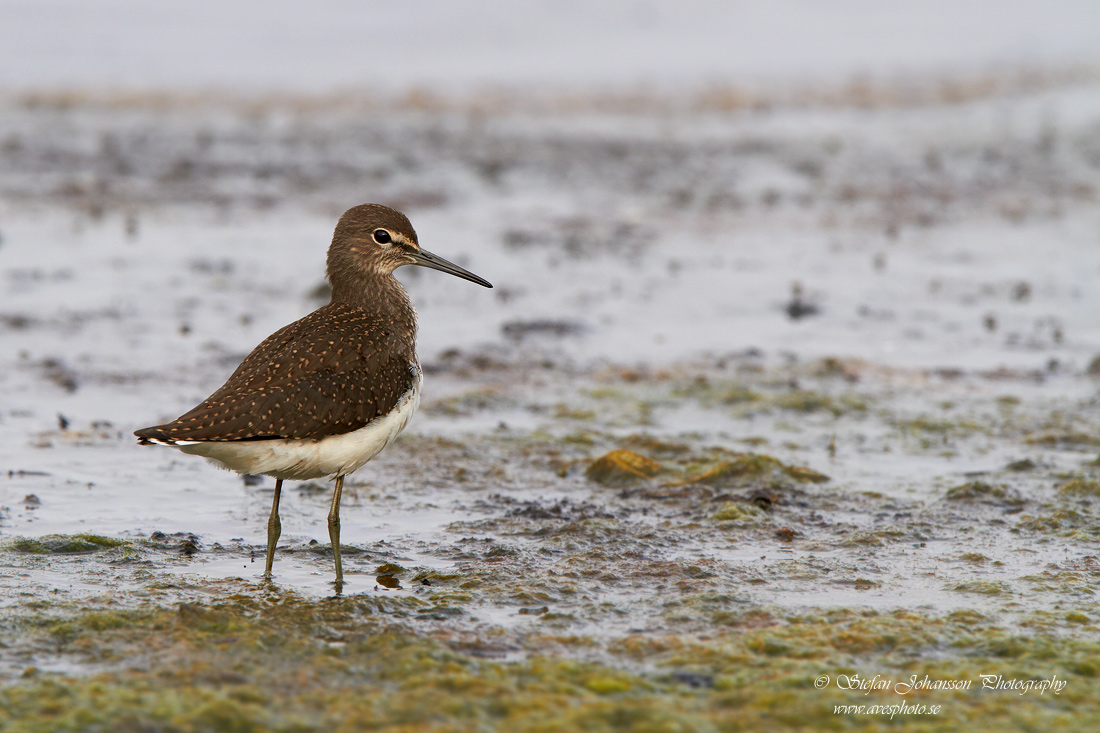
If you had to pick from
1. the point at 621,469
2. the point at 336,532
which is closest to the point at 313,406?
the point at 336,532

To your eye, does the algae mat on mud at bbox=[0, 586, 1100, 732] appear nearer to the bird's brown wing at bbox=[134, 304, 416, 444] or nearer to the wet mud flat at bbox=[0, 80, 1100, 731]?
the wet mud flat at bbox=[0, 80, 1100, 731]

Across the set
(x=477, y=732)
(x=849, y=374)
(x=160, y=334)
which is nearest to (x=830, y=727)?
(x=477, y=732)

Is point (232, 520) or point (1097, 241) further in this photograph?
point (1097, 241)

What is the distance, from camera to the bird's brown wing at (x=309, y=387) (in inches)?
215

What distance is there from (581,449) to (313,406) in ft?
8.58

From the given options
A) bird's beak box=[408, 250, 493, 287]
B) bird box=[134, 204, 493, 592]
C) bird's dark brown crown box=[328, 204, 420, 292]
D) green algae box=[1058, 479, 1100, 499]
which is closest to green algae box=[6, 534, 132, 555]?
bird box=[134, 204, 493, 592]

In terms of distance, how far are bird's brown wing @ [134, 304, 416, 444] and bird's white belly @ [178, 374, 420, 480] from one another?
4 cm

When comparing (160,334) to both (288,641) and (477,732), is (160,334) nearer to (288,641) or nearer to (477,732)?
(288,641)

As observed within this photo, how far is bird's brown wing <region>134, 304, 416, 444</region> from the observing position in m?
5.47

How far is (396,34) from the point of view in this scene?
2561 centimetres

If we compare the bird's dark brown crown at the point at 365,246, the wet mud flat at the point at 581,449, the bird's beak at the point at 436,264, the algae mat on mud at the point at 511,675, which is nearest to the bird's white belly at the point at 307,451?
the wet mud flat at the point at 581,449

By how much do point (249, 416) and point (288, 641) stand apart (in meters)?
1.13

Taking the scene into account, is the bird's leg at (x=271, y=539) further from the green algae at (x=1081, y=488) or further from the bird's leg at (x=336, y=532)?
the green algae at (x=1081, y=488)

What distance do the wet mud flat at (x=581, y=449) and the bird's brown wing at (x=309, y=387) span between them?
2.39 feet
